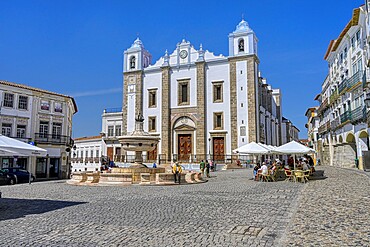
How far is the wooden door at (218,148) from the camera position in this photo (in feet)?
116

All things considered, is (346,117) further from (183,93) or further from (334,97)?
(183,93)

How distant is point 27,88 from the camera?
3062cm

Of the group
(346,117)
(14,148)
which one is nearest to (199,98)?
(346,117)

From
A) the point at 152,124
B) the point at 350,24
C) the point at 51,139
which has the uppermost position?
the point at 350,24

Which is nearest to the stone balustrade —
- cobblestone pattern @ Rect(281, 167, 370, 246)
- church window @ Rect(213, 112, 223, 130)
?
cobblestone pattern @ Rect(281, 167, 370, 246)

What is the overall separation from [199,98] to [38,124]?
56.7 feet

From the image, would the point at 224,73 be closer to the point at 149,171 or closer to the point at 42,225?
the point at 149,171

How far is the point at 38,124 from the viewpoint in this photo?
31359 mm

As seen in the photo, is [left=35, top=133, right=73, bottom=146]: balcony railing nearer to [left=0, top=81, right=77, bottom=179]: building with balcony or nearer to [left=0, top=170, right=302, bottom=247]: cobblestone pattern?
[left=0, top=81, right=77, bottom=179]: building with balcony

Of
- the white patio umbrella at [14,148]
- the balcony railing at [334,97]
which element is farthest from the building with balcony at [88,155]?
the white patio umbrella at [14,148]

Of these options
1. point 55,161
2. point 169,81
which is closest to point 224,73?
point 169,81

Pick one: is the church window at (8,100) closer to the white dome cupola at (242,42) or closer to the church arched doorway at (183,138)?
the church arched doorway at (183,138)

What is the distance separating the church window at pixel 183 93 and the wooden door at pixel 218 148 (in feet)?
19.0

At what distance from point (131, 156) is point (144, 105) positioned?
22.0ft
